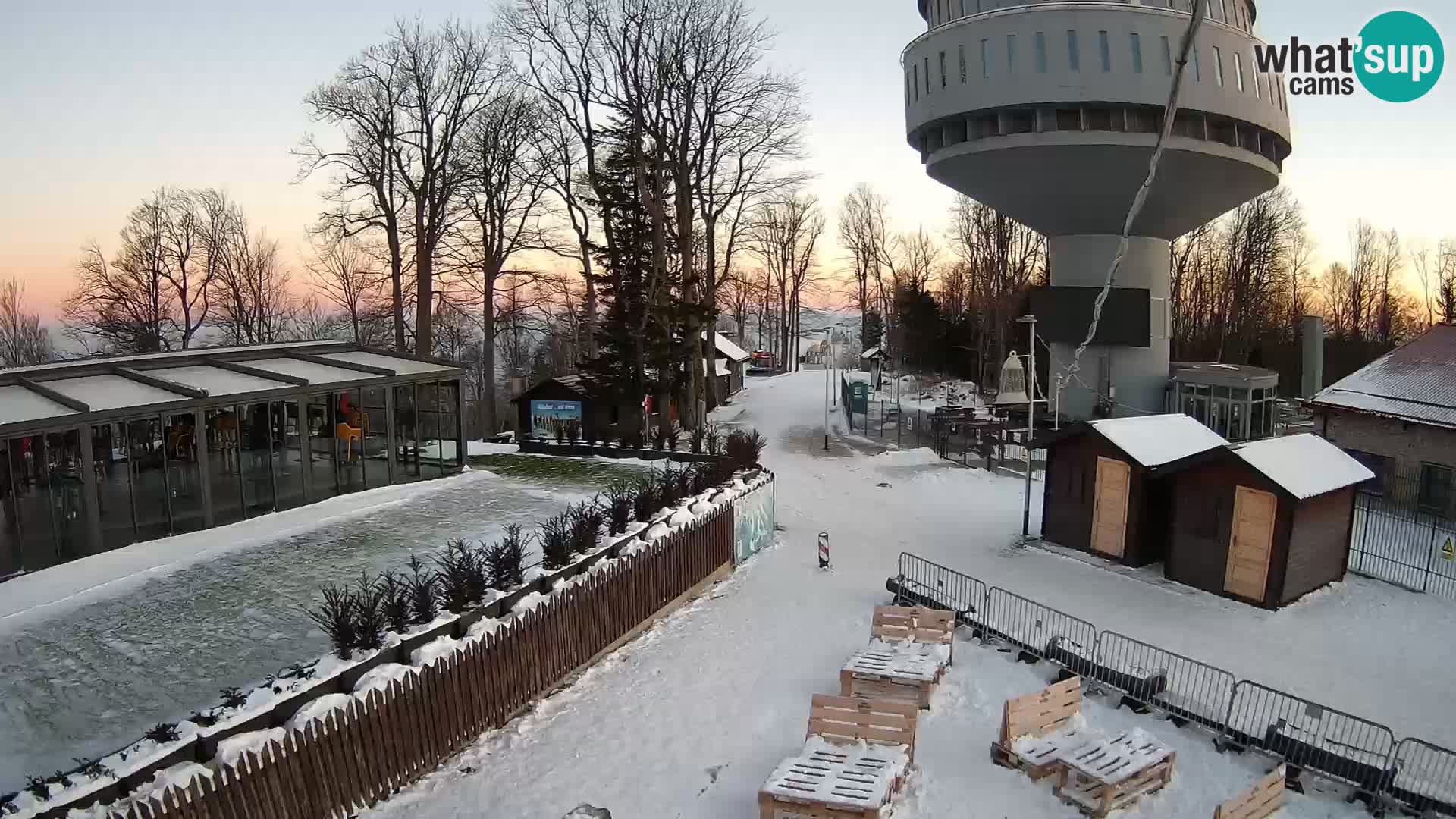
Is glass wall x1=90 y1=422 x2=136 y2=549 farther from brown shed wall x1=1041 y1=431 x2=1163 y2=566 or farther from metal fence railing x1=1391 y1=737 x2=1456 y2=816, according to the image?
metal fence railing x1=1391 y1=737 x2=1456 y2=816

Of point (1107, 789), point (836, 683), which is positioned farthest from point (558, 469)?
point (1107, 789)

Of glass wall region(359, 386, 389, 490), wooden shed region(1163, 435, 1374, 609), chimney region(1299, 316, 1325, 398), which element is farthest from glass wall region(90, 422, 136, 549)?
chimney region(1299, 316, 1325, 398)

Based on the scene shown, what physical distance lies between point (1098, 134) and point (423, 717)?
26169 mm

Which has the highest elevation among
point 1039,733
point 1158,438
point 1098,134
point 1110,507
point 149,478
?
point 1098,134

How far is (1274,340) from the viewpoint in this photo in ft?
171

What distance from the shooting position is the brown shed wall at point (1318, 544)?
14703mm

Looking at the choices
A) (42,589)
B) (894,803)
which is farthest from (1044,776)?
(42,589)

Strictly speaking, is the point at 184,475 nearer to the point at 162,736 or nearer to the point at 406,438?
the point at 406,438

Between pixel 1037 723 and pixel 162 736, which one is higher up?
pixel 162 736

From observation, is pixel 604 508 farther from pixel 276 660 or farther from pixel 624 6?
pixel 624 6

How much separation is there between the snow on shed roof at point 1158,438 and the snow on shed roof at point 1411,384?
7.84m

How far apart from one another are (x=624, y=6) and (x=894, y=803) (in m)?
28.4

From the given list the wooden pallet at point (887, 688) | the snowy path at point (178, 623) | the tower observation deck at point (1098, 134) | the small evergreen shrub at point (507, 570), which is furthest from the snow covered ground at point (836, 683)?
the tower observation deck at point (1098, 134)

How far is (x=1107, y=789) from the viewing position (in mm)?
8375
